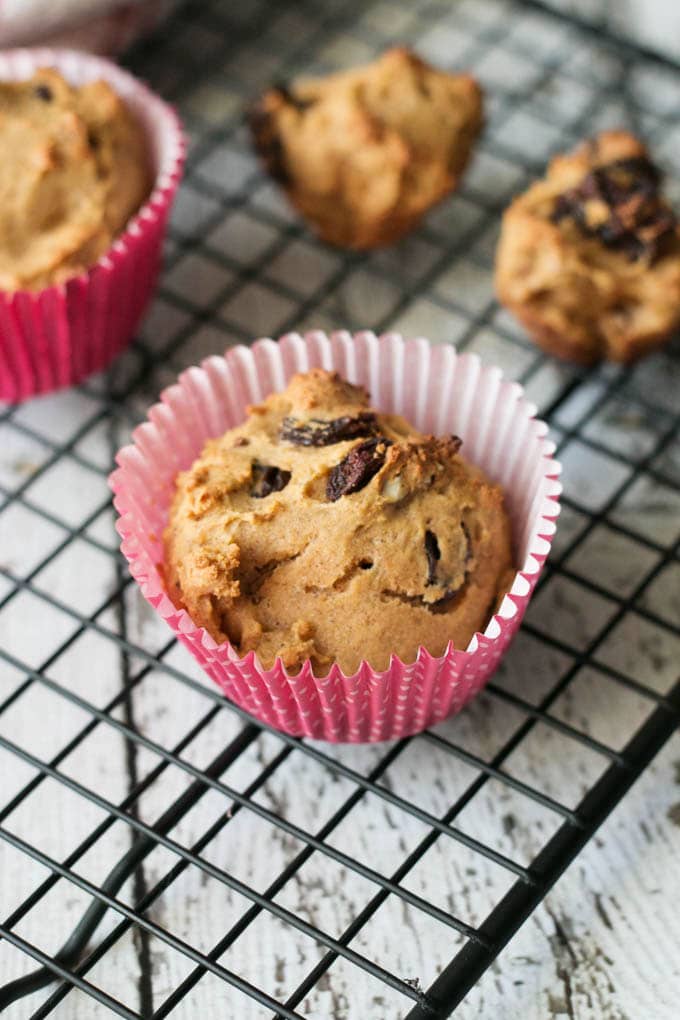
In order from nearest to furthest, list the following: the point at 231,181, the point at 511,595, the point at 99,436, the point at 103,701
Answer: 1. the point at 511,595
2. the point at 103,701
3. the point at 99,436
4. the point at 231,181

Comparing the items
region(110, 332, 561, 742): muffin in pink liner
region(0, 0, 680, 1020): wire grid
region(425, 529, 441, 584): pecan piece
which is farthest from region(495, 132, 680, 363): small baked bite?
region(425, 529, 441, 584): pecan piece

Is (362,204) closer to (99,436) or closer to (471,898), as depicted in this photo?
(99,436)

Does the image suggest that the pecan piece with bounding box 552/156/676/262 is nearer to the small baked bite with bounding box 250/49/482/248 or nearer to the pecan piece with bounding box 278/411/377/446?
the small baked bite with bounding box 250/49/482/248

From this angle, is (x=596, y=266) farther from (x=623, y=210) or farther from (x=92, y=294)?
(x=92, y=294)

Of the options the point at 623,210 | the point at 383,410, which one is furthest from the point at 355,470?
the point at 623,210

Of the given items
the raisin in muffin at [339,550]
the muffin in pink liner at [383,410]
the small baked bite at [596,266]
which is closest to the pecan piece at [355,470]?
the raisin in muffin at [339,550]

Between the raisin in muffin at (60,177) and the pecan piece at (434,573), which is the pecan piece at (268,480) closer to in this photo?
the pecan piece at (434,573)

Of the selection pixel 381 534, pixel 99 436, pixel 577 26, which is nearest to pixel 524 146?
pixel 577 26

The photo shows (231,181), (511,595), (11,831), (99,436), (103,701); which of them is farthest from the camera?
(231,181)
